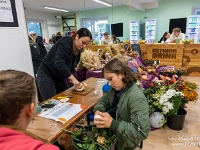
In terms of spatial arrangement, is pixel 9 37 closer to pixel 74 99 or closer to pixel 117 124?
pixel 74 99

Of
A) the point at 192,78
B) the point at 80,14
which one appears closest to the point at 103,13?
the point at 80,14

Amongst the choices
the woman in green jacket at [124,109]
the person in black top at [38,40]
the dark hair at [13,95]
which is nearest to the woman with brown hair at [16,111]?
the dark hair at [13,95]

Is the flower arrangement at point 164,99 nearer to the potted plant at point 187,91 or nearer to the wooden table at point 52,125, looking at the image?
the potted plant at point 187,91

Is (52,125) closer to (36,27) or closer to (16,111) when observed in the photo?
(16,111)

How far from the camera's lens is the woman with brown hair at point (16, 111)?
0.43m

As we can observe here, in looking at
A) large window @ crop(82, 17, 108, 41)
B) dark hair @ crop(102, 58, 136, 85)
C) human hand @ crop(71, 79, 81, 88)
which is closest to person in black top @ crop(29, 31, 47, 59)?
human hand @ crop(71, 79, 81, 88)

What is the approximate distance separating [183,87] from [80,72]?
6.40ft

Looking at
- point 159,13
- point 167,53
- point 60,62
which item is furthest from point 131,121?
point 159,13

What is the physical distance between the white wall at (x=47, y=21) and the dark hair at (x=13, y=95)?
1.69 meters

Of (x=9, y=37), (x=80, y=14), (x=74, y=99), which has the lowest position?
(x=74, y=99)

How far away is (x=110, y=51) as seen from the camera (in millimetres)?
4027

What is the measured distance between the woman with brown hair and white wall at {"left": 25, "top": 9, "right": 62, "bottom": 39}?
1701 mm

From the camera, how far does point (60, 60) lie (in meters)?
1.55

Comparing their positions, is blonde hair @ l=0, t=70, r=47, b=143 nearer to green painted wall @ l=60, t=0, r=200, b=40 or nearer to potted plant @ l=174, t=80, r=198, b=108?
potted plant @ l=174, t=80, r=198, b=108
